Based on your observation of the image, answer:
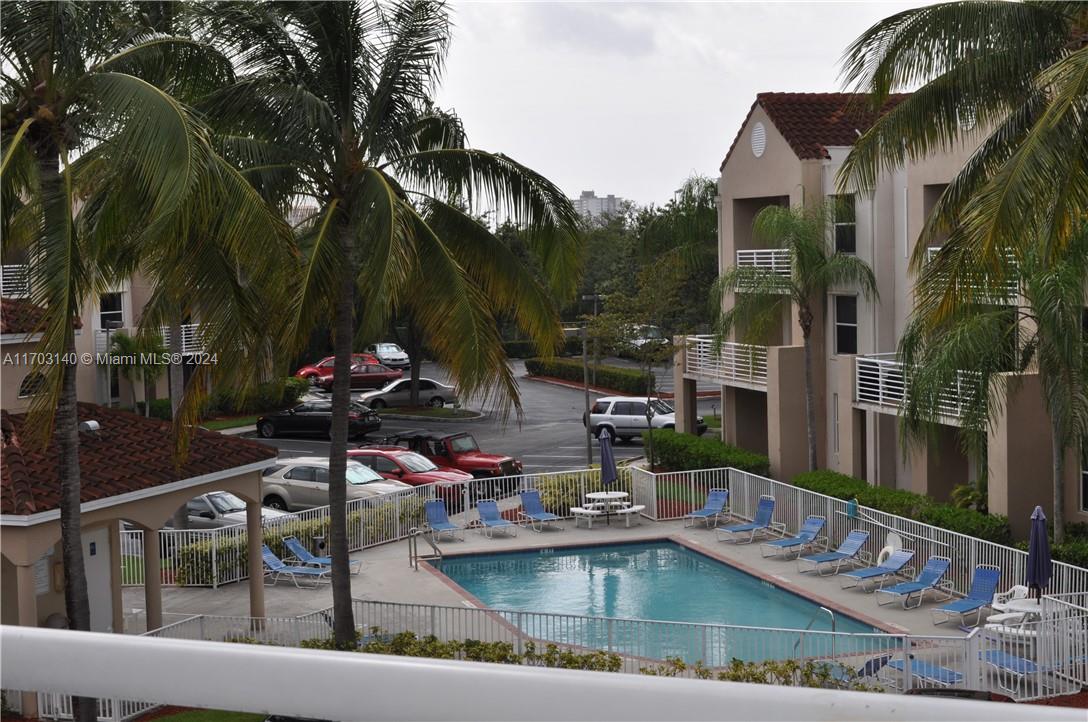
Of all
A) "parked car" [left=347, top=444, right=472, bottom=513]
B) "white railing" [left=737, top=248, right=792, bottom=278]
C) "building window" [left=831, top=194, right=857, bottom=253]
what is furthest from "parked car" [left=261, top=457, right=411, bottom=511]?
"building window" [left=831, top=194, right=857, bottom=253]

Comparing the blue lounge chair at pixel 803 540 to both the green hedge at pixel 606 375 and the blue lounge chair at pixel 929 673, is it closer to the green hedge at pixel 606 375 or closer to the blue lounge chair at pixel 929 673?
the blue lounge chair at pixel 929 673

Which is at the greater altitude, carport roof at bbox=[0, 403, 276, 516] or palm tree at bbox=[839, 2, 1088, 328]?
palm tree at bbox=[839, 2, 1088, 328]

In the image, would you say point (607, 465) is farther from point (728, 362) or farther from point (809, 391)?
point (728, 362)

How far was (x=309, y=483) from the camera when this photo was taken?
1192 inches

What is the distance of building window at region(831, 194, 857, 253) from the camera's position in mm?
30917

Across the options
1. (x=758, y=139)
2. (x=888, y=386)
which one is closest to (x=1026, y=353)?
(x=888, y=386)

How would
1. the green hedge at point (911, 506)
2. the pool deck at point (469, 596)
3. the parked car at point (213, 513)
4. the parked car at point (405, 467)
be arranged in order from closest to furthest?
1. the pool deck at point (469, 596)
2. the green hedge at point (911, 506)
3. the parked car at point (213, 513)
4. the parked car at point (405, 467)

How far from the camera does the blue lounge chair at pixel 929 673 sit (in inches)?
625

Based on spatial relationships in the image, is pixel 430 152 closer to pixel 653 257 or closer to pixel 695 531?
pixel 695 531

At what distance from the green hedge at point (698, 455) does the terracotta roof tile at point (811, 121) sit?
790cm

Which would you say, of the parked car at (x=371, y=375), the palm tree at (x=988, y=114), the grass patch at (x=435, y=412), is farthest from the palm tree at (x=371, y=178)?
the parked car at (x=371, y=375)

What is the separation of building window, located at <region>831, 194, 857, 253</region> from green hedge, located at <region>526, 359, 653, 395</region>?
70.6ft

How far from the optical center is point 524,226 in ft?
60.0

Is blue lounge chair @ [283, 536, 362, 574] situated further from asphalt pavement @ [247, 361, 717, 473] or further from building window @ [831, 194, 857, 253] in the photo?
building window @ [831, 194, 857, 253]
